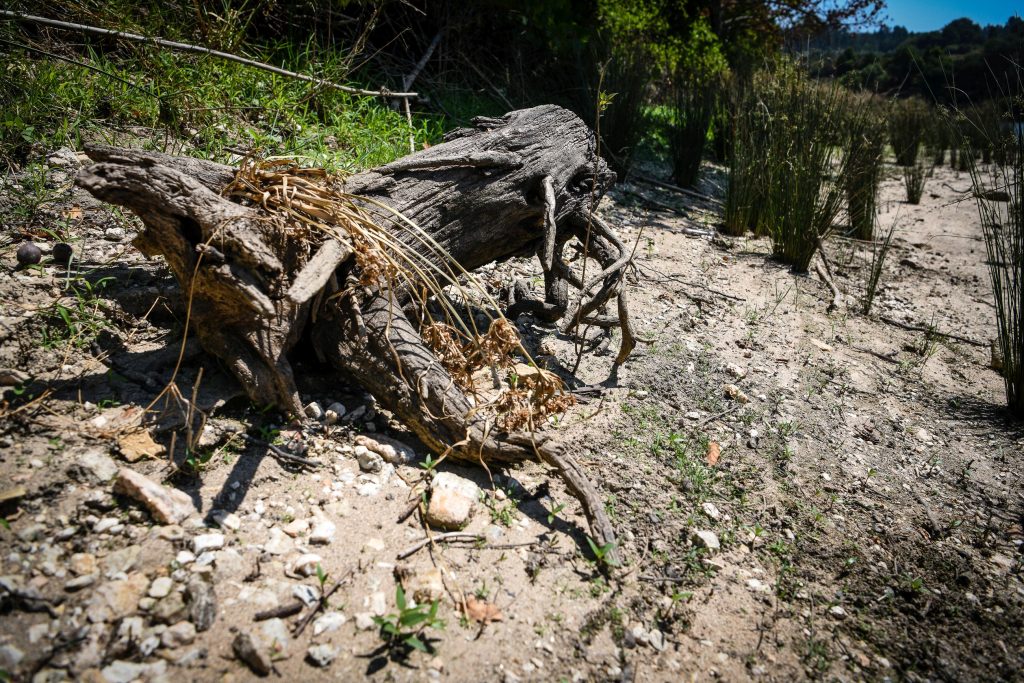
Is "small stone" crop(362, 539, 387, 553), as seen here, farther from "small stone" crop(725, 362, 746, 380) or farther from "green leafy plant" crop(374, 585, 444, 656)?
"small stone" crop(725, 362, 746, 380)

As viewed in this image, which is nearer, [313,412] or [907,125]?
[313,412]

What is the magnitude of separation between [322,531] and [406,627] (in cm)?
38

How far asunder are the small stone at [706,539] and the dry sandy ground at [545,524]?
12mm

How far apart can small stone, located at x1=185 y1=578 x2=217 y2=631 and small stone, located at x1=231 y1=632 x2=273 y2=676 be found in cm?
9

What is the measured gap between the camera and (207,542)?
1.58 meters

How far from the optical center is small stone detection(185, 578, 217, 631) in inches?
55.7

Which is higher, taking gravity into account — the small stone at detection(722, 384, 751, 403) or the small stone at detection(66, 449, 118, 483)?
the small stone at detection(66, 449, 118, 483)

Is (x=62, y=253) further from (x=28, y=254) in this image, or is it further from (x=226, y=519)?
(x=226, y=519)

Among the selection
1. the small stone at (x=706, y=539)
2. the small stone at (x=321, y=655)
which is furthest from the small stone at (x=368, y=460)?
the small stone at (x=706, y=539)

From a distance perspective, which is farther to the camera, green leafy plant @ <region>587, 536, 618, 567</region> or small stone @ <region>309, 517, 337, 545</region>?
green leafy plant @ <region>587, 536, 618, 567</region>

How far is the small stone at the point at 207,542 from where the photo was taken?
5.14 feet

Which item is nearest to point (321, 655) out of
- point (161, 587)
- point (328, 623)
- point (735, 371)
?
point (328, 623)

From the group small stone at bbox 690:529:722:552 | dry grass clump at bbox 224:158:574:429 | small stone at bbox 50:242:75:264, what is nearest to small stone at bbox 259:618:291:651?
dry grass clump at bbox 224:158:574:429

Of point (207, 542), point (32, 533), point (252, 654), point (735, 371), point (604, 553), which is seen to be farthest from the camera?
point (735, 371)
